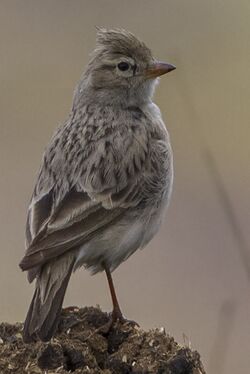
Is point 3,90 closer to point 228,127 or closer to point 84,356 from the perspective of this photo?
point 228,127

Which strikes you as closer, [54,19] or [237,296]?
[237,296]

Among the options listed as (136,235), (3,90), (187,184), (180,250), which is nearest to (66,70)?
(3,90)

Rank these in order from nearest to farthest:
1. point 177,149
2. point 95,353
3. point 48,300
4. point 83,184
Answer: point 95,353
point 48,300
point 83,184
point 177,149

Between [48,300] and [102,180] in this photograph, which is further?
[102,180]

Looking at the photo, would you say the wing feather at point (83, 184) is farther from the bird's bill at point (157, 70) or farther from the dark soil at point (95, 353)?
the dark soil at point (95, 353)

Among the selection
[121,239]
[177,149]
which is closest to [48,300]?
[121,239]

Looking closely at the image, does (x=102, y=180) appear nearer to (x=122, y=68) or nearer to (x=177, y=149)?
(x=122, y=68)

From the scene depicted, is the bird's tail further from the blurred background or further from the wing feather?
the blurred background
